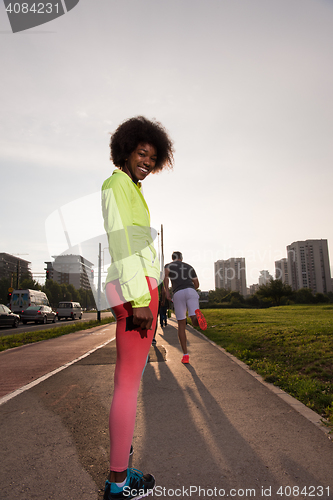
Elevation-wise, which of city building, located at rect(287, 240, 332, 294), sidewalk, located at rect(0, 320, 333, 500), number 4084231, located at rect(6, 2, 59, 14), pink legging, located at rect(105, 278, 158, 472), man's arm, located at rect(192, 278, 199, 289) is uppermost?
city building, located at rect(287, 240, 332, 294)

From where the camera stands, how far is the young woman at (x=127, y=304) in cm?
170

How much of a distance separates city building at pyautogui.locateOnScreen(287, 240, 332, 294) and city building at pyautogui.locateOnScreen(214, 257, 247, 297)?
18947mm

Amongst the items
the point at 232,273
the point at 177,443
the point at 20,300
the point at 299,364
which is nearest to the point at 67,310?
the point at 20,300

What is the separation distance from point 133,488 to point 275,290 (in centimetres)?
6133

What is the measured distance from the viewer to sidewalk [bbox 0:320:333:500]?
194 centimetres

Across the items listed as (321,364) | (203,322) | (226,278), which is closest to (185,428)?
(203,322)

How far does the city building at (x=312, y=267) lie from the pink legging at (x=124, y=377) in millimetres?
97458

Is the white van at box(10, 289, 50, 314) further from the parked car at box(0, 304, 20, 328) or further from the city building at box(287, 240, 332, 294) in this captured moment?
the city building at box(287, 240, 332, 294)

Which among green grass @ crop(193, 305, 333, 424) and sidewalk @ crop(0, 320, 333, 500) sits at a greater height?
green grass @ crop(193, 305, 333, 424)

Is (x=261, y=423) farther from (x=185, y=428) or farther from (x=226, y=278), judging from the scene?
(x=226, y=278)

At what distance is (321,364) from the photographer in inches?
195

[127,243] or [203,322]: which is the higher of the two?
[127,243]

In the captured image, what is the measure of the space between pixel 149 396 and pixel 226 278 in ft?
376

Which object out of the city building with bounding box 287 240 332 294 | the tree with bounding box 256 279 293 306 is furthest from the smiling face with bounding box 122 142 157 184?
the city building with bounding box 287 240 332 294
